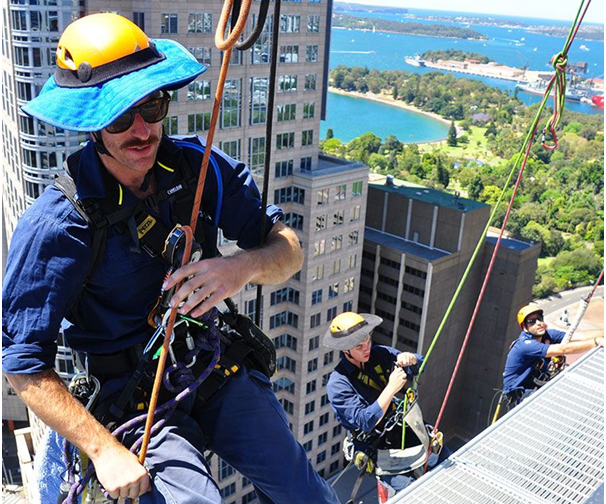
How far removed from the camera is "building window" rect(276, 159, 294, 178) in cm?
2667

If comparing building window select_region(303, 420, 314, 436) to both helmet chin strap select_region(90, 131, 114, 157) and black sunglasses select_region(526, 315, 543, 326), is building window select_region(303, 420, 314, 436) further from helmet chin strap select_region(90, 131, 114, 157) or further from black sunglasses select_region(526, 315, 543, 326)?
helmet chin strap select_region(90, 131, 114, 157)

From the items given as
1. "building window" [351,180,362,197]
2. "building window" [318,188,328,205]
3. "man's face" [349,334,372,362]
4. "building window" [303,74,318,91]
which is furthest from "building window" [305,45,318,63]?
"man's face" [349,334,372,362]

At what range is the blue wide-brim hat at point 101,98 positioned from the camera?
2.45 metres

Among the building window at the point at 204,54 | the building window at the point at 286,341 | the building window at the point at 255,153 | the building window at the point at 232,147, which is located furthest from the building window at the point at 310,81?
the building window at the point at 286,341

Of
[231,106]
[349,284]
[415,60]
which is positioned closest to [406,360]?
[231,106]

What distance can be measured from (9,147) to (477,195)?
5051cm

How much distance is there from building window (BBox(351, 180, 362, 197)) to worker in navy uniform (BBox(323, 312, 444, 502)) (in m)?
22.4

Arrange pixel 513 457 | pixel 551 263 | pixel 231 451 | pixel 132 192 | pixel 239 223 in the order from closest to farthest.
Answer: pixel 132 192 → pixel 231 451 → pixel 239 223 → pixel 513 457 → pixel 551 263

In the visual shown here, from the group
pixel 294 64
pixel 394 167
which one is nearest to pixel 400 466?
pixel 294 64

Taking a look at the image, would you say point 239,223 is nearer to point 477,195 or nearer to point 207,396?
point 207,396

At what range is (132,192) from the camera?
278cm

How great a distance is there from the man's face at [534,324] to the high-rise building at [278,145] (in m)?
14.4

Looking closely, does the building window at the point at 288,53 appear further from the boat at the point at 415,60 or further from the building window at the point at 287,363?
the boat at the point at 415,60

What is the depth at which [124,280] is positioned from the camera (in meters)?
2.79
